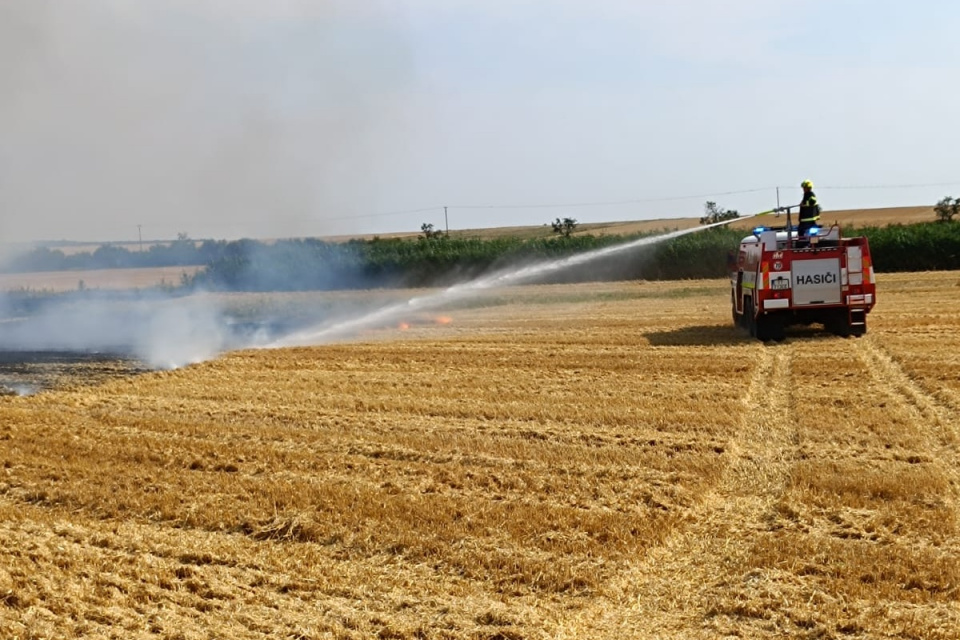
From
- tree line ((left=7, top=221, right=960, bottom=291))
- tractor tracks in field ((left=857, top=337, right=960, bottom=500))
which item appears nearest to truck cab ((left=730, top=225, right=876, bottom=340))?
tractor tracks in field ((left=857, top=337, right=960, bottom=500))

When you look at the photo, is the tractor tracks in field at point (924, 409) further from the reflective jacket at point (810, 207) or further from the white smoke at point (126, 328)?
the white smoke at point (126, 328)

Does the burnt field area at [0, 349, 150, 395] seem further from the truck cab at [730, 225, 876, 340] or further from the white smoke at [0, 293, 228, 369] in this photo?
the truck cab at [730, 225, 876, 340]

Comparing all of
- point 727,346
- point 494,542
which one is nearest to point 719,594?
point 494,542

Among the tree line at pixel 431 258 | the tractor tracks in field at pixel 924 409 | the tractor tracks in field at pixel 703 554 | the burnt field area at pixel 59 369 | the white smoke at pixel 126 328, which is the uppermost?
the tree line at pixel 431 258

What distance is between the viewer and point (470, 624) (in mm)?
6082

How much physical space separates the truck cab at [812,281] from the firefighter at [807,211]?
0.21m

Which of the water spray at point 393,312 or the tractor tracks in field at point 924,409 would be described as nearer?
the tractor tracks in field at point 924,409

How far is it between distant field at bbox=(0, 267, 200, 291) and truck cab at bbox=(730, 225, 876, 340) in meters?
22.0

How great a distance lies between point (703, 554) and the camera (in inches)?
287

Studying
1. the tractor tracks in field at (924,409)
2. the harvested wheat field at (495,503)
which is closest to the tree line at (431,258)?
the harvested wheat field at (495,503)

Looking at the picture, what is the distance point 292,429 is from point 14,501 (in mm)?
3399

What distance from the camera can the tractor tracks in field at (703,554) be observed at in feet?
20.1

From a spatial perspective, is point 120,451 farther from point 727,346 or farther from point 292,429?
point 727,346

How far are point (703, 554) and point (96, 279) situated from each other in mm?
34568
